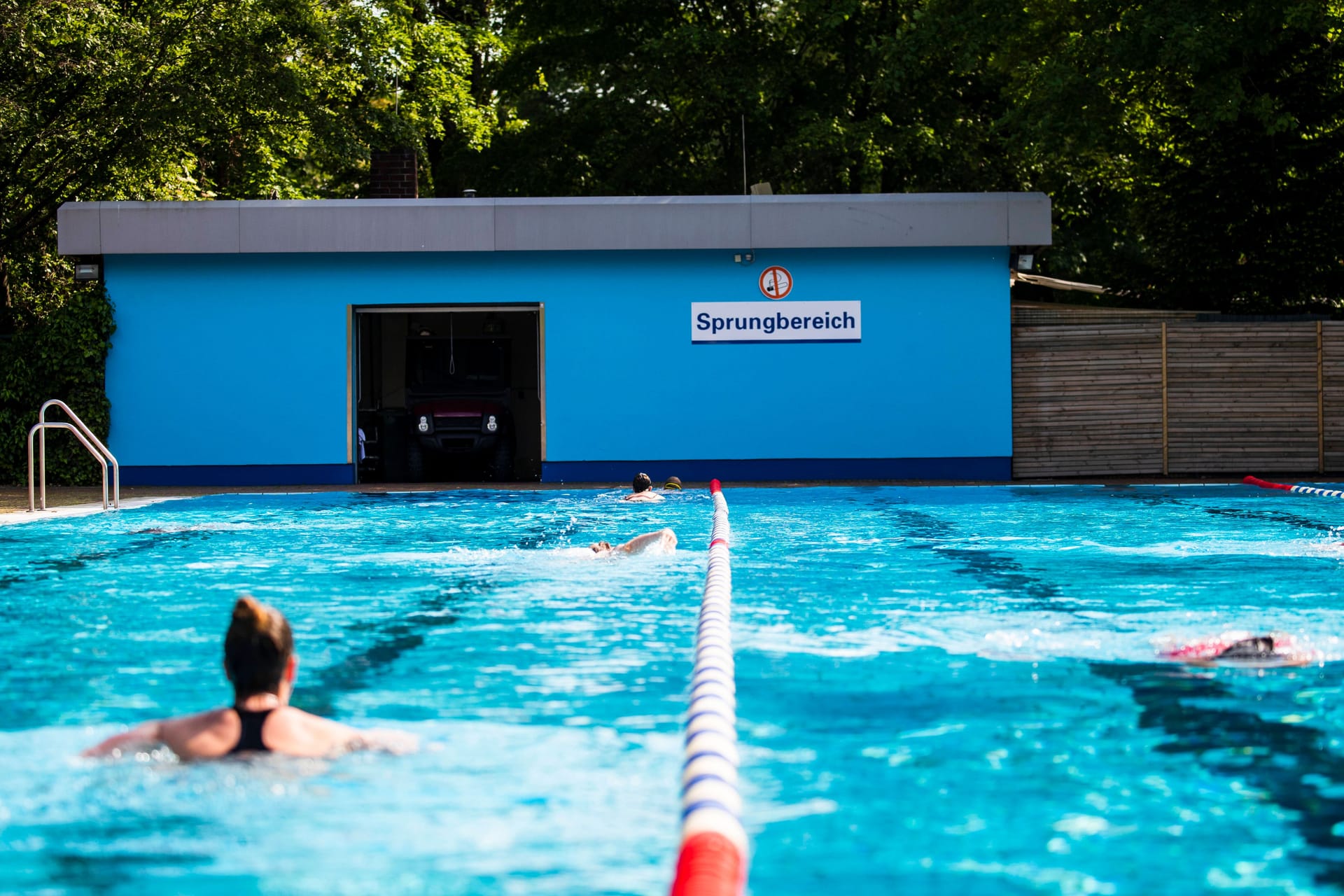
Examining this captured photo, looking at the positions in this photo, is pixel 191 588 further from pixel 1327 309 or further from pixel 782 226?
pixel 1327 309

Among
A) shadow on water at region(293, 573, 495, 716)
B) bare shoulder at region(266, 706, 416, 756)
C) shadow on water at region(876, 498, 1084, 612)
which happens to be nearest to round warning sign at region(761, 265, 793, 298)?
shadow on water at region(876, 498, 1084, 612)

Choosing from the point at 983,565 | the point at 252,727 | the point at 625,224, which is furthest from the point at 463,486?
the point at 252,727

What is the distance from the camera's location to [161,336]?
1962 centimetres

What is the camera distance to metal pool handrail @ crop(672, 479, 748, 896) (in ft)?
9.50

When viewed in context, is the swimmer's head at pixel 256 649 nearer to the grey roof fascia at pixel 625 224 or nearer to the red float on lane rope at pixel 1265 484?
the red float on lane rope at pixel 1265 484

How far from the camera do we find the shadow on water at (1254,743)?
4.01 meters

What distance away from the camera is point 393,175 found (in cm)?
2311

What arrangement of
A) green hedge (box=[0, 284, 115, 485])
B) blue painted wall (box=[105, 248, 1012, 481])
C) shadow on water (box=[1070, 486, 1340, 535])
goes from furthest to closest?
blue painted wall (box=[105, 248, 1012, 481]) < green hedge (box=[0, 284, 115, 485]) < shadow on water (box=[1070, 486, 1340, 535])

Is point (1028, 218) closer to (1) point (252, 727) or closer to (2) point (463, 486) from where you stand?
(2) point (463, 486)

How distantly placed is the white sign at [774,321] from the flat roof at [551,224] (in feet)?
2.85

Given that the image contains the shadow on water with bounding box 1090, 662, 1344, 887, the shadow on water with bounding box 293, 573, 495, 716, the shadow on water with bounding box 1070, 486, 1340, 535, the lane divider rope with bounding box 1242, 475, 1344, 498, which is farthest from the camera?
the lane divider rope with bounding box 1242, 475, 1344, 498

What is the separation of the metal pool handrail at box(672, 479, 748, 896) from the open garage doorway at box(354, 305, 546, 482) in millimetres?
13871

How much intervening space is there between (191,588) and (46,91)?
15.6m

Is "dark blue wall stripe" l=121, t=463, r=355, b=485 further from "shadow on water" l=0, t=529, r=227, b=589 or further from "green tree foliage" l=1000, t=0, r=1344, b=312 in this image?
"green tree foliage" l=1000, t=0, r=1344, b=312
